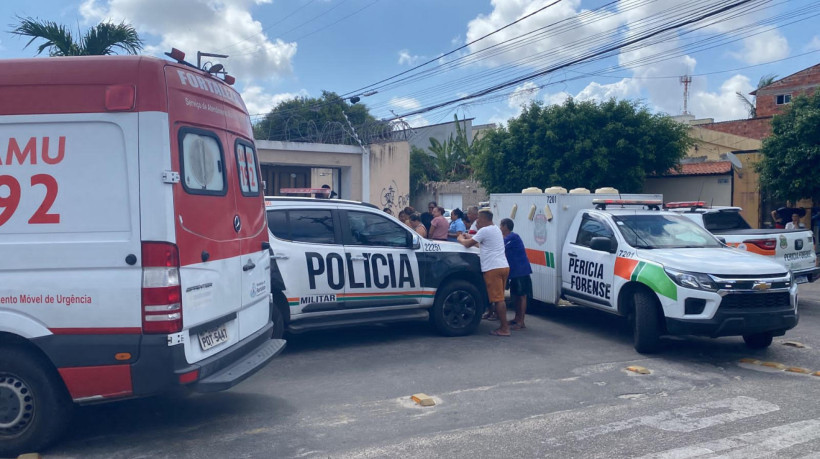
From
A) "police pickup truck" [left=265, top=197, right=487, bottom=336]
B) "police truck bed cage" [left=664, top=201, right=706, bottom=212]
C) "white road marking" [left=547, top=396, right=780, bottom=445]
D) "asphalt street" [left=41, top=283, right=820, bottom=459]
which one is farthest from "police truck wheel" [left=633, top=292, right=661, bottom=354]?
"police truck bed cage" [left=664, top=201, right=706, bottom=212]

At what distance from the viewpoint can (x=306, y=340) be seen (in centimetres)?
874

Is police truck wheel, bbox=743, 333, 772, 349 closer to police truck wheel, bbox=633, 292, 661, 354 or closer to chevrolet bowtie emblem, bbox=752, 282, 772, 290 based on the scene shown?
chevrolet bowtie emblem, bbox=752, 282, 772, 290

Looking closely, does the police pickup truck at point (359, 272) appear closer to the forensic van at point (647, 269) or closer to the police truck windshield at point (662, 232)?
the forensic van at point (647, 269)

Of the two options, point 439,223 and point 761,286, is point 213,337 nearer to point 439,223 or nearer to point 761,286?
point 761,286

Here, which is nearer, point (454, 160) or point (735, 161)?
point (735, 161)

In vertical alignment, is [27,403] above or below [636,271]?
below

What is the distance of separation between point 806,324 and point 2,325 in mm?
10095

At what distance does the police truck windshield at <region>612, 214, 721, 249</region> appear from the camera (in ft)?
28.3

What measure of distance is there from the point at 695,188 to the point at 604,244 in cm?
1687

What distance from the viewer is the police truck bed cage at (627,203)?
9.81 meters

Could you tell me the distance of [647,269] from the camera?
7.92m

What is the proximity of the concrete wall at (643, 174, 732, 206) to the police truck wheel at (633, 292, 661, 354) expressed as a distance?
16.7 meters

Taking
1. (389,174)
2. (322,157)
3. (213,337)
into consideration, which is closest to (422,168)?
(389,174)

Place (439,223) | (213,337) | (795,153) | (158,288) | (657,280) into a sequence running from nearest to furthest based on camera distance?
(158,288), (213,337), (657,280), (439,223), (795,153)
